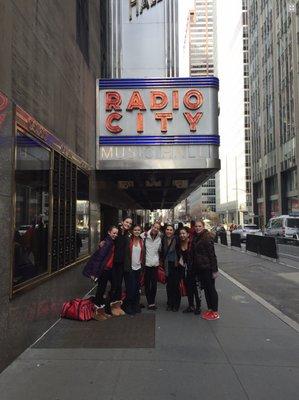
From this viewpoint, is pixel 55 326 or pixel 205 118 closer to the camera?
pixel 55 326

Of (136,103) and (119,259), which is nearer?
(119,259)

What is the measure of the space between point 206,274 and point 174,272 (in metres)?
0.79

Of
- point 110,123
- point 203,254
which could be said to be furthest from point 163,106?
point 203,254

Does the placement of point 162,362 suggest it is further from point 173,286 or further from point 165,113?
point 165,113

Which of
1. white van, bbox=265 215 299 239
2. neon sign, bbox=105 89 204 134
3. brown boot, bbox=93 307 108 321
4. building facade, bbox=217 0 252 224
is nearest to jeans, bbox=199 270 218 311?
brown boot, bbox=93 307 108 321

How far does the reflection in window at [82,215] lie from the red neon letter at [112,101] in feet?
7.53

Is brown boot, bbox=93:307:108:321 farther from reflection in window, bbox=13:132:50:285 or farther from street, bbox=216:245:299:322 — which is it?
street, bbox=216:245:299:322

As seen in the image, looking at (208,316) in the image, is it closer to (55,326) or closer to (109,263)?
(109,263)

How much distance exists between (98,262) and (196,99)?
5.91 metres

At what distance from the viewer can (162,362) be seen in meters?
5.57

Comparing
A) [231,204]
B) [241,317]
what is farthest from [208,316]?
[231,204]

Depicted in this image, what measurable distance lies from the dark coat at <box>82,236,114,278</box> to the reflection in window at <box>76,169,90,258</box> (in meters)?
1.47

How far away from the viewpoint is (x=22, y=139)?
5.81 m

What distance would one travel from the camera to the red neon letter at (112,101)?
12.1 metres
